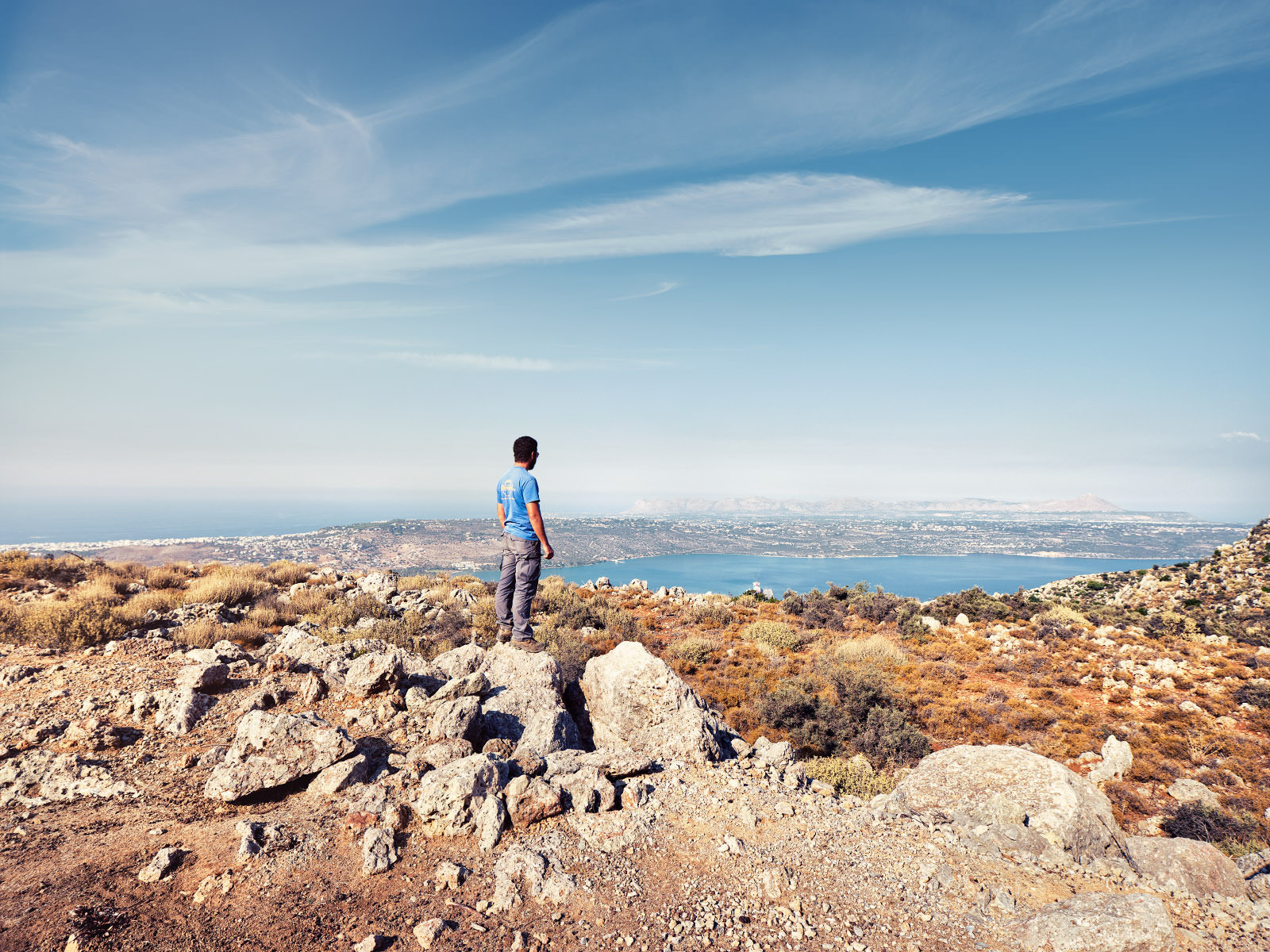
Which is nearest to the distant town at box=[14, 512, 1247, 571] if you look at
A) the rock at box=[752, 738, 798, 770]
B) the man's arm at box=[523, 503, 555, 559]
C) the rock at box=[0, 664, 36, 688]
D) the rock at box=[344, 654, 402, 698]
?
the rock at box=[0, 664, 36, 688]

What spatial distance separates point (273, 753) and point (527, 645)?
10.7 feet

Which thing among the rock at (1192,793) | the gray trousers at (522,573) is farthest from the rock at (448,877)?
the rock at (1192,793)

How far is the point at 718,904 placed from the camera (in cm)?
355

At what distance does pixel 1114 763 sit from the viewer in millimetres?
7770

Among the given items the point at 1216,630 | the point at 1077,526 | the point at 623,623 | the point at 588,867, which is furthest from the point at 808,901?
the point at 1077,526

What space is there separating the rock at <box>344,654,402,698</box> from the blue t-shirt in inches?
86.4

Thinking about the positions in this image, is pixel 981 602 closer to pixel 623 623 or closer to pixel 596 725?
pixel 623 623

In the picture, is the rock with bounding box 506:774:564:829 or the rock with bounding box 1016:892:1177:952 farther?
the rock with bounding box 506:774:564:829

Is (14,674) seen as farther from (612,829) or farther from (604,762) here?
(612,829)

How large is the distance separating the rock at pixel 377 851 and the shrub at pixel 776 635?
9.97 meters

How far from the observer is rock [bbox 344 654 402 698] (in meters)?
5.43

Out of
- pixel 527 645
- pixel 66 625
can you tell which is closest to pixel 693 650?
pixel 527 645

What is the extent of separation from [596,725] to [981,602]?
15.0 metres

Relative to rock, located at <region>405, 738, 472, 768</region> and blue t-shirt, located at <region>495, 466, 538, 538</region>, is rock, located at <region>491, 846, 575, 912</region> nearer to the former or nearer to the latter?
rock, located at <region>405, 738, 472, 768</region>
